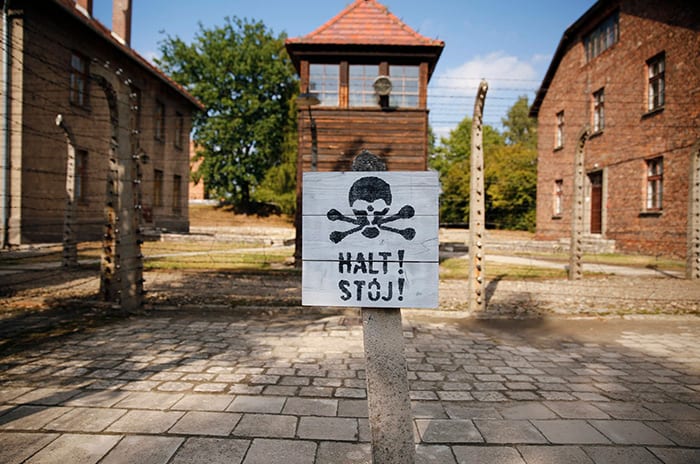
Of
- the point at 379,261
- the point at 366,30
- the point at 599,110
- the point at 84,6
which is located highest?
the point at 84,6

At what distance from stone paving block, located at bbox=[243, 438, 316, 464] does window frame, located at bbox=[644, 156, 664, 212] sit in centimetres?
1781

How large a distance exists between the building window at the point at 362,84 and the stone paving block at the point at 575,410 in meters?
11.5

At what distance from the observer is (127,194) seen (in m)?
5.91

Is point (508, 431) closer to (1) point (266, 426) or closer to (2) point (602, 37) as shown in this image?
(1) point (266, 426)

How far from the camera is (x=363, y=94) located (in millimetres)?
13617

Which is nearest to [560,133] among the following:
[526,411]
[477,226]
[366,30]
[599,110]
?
[599,110]

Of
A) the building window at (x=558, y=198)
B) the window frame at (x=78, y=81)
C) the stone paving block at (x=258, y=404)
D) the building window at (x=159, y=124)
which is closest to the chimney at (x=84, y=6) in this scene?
the window frame at (x=78, y=81)

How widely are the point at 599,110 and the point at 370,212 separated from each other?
2221 cm

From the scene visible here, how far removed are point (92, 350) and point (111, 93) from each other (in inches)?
140

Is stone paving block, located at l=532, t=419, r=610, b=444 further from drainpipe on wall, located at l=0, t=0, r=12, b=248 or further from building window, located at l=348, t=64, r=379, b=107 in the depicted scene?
drainpipe on wall, located at l=0, t=0, r=12, b=248

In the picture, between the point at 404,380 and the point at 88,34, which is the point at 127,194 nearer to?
the point at 404,380

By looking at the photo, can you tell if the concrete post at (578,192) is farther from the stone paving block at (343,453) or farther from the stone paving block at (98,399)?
the stone paving block at (98,399)

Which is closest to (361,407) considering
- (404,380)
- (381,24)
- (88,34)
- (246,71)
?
(404,380)

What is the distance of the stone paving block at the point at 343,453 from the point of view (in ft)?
7.77
